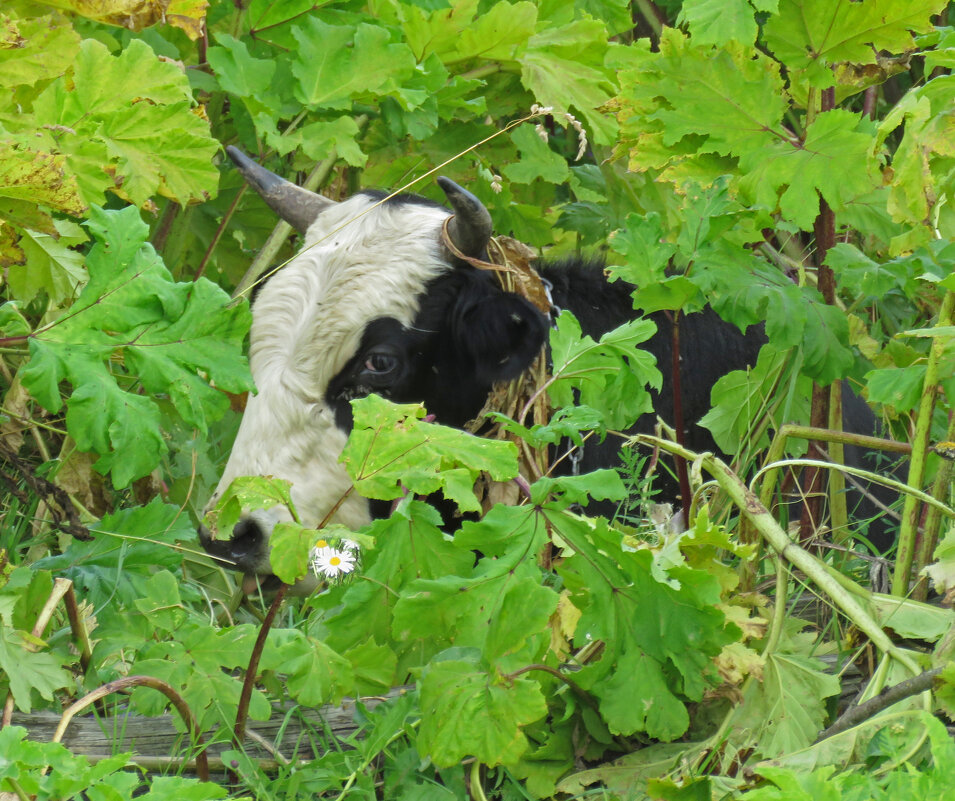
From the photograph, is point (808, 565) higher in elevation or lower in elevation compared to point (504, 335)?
higher

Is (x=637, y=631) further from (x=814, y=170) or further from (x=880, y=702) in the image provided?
(x=814, y=170)

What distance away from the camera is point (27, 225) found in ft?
7.96

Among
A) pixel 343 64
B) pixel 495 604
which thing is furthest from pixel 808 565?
pixel 343 64

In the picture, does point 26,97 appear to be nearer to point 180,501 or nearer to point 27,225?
point 27,225

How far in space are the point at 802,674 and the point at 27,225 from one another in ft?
5.75

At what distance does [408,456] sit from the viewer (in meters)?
1.98

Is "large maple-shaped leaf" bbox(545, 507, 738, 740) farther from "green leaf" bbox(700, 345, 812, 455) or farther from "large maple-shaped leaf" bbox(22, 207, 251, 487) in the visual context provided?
"green leaf" bbox(700, 345, 812, 455)

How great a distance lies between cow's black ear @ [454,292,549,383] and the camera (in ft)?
11.7

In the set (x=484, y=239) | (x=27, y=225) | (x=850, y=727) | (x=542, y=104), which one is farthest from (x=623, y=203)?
(x=850, y=727)

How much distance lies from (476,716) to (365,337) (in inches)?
72.8

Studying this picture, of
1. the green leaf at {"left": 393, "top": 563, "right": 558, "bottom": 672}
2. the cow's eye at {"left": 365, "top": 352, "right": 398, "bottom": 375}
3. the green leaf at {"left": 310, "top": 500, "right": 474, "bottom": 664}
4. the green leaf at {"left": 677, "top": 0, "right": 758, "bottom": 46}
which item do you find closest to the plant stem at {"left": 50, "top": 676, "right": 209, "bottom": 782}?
the green leaf at {"left": 310, "top": 500, "right": 474, "bottom": 664}

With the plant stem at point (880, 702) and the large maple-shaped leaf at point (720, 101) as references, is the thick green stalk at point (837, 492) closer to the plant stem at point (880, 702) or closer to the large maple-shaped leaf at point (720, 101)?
the large maple-shaped leaf at point (720, 101)

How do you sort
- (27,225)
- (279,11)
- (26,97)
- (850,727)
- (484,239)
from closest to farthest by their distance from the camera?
1. (850,727)
2. (27,225)
3. (26,97)
4. (484,239)
5. (279,11)

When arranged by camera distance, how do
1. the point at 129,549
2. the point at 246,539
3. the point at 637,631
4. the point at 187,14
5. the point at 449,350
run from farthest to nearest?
the point at 449,350, the point at 246,539, the point at 187,14, the point at 129,549, the point at 637,631
